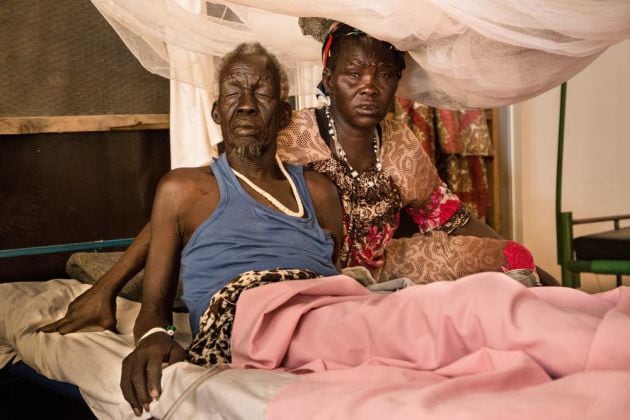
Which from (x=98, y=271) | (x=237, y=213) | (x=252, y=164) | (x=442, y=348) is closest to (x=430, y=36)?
(x=252, y=164)

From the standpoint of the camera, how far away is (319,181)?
229cm

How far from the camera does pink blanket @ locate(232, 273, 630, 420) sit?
1160 millimetres

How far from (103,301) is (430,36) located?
108cm

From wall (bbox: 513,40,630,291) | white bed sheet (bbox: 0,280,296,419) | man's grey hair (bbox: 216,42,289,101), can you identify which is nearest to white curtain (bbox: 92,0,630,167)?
man's grey hair (bbox: 216,42,289,101)

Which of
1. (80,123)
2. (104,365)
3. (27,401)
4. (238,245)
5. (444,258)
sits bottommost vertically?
(27,401)

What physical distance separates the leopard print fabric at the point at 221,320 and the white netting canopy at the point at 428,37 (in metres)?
0.64

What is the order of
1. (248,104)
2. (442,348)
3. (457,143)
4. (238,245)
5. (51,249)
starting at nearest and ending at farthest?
(442,348)
(238,245)
(248,104)
(51,249)
(457,143)

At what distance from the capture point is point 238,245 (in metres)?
1.97

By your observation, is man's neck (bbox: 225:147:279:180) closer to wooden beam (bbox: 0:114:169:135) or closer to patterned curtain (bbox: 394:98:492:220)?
wooden beam (bbox: 0:114:169:135)

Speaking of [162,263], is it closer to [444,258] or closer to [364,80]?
[364,80]

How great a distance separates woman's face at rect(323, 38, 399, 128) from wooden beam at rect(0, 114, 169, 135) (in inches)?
40.0

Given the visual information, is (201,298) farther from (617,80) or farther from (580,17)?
(617,80)

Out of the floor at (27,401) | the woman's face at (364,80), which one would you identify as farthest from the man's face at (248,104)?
the floor at (27,401)

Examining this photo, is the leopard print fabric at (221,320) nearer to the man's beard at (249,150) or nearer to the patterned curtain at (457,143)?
the man's beard at (249,150)
